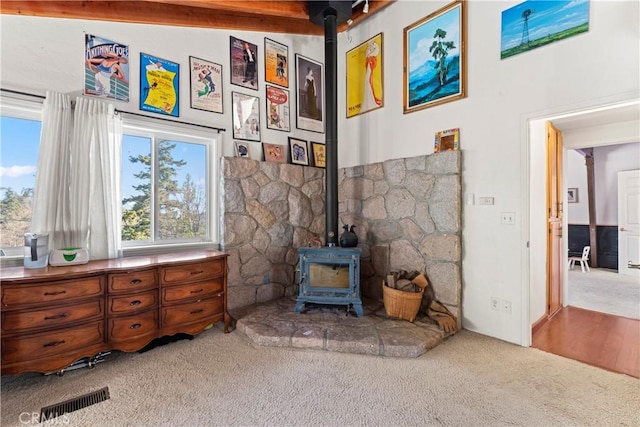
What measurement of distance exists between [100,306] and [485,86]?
3844 mm

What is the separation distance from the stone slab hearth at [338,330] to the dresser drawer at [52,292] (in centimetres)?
130

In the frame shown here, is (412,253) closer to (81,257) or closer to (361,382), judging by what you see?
(361,382)

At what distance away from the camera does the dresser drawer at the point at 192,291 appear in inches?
96.7

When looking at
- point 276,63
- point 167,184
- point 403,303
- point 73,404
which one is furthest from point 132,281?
point 276,63

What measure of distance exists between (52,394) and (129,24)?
3.16 meters

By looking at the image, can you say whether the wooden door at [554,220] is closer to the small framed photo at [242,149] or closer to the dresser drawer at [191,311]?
the small framed photo at [242,149]

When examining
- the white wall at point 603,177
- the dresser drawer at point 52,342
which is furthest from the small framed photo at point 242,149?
the white wall at point 603,177

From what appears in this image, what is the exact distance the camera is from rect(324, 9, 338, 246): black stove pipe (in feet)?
11.0

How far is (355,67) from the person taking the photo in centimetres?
404

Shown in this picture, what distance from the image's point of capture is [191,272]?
2588mm

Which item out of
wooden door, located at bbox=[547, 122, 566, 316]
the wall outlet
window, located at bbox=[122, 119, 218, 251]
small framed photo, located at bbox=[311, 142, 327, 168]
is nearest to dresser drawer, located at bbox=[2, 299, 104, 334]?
window, located at bbox=[122, 119, 218, 251]

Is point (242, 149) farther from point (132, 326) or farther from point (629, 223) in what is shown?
point (629, 223)

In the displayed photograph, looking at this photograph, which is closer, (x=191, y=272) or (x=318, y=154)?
(x=191, y=272)

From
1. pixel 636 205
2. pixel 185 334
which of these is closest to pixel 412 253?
pixel 185 334
